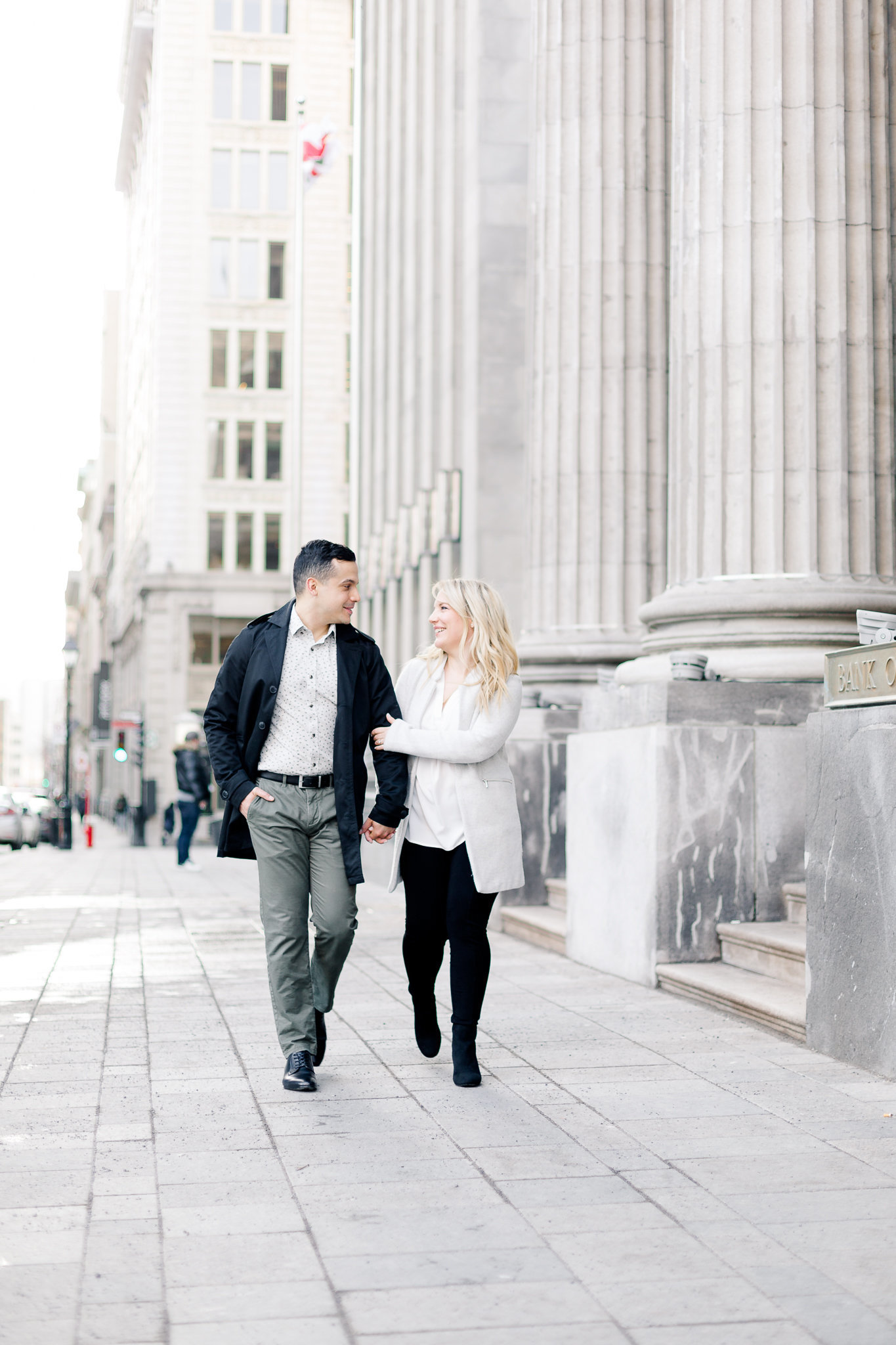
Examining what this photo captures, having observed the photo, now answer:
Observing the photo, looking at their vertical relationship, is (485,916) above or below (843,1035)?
above

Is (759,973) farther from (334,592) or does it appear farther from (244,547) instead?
(244,547)

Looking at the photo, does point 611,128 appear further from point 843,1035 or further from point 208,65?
point 208,65

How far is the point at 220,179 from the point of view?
64188 millimetres

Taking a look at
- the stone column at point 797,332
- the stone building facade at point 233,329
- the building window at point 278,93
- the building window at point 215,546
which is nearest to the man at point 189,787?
the stone column at point 797,332

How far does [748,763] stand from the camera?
9.23 metres

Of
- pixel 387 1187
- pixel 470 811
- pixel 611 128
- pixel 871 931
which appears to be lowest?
pixel 387 1187

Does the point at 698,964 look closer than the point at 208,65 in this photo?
Yes

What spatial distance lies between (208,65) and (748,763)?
60.6 meters

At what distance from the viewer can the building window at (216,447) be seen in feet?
208

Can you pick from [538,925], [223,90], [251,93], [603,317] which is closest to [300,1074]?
[538,925]

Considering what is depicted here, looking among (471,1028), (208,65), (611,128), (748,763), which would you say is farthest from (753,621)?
(208,65)

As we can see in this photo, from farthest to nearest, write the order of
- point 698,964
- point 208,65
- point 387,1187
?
1. point 208,65
2. point 698,964
3. point 387,1187

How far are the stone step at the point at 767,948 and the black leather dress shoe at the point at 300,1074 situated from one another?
266 centimetres

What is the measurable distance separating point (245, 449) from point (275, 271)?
271 inches
